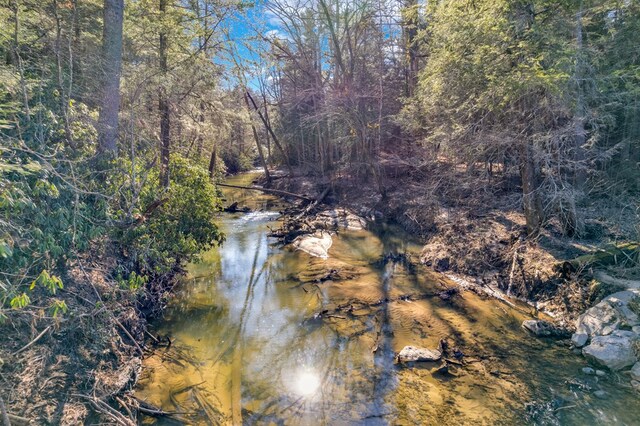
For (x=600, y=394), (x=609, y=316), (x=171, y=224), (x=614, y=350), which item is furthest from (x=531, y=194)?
(x=171, y=224)

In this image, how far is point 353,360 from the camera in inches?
244

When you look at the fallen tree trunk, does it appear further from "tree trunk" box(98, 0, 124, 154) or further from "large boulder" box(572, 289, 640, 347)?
"tree trunk" box(98, 0, 124, 154)

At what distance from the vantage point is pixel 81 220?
4832 millimetres

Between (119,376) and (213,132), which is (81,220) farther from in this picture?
(213,132)

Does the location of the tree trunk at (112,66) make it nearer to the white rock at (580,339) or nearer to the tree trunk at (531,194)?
the white rock at (580,339)

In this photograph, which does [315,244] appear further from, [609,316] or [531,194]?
[609,316]

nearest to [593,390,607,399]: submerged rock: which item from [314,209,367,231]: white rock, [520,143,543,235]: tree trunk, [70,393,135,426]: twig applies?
[520,143,543,235]: tree trunk

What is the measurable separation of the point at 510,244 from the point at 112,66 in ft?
35.9

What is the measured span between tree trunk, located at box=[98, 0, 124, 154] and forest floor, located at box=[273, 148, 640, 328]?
29.6 feet

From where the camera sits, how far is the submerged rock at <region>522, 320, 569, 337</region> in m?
6.54

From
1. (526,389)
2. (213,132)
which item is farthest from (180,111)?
(526,389)

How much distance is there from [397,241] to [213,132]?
313 inches

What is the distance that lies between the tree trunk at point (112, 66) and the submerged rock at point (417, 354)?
7057mm

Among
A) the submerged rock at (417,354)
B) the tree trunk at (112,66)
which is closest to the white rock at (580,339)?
the submerged rock at (417,354)
